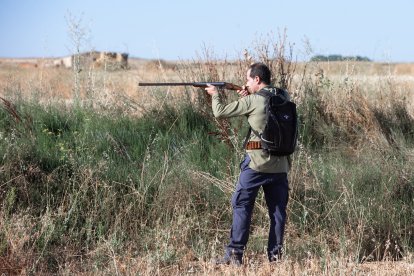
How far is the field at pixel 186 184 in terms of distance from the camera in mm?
6398

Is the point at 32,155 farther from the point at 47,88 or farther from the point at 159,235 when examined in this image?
the point at 47,88

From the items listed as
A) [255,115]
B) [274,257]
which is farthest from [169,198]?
[255,115]

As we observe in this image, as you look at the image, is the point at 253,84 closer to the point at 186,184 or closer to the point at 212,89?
the point at 212,89

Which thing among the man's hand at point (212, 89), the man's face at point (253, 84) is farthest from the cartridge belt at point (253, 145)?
the man's hand at point (212, 89)

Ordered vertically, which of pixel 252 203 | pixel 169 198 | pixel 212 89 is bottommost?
pixel 169 198

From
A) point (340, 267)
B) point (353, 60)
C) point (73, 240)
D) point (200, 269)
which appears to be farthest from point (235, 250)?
point (353, 60)

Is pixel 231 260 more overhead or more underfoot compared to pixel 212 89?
more underfoot

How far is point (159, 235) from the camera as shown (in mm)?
6828

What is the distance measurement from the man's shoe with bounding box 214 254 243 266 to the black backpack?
103 cm

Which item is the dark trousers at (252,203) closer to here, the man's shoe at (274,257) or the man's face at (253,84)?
the man's shoe at (274,257)

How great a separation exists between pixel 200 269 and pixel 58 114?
4.49 m

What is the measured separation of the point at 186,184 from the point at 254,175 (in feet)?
A: 5.58

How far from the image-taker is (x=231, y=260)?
6156 millimetres

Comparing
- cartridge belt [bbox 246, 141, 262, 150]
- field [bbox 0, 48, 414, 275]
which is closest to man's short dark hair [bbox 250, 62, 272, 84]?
cartridge belt [bbox 246, 141, 262, 150]
